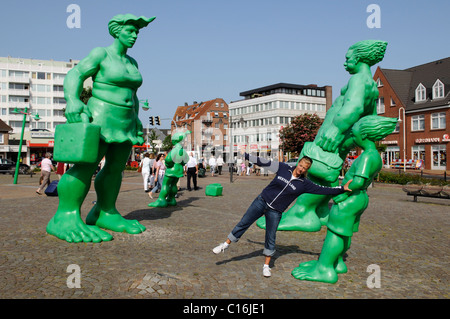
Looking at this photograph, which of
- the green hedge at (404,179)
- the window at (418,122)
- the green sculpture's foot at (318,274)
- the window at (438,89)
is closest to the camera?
the green sculpture's foot at (318,274)

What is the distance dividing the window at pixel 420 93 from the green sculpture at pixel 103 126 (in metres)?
37.0

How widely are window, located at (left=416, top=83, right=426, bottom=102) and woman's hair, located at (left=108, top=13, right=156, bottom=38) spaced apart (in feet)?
121

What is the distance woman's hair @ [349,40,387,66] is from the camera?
216 inches

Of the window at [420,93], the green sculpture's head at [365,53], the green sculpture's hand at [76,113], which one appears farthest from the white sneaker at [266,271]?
the window at [420,93]

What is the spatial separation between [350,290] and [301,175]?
1267 millimetres

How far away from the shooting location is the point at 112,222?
19.2 ft

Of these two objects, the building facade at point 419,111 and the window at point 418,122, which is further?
the window at point 418,122

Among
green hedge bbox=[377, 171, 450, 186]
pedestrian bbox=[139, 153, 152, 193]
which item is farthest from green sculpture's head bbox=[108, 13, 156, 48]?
green hedge bbox=[377, 171, 450, 186]

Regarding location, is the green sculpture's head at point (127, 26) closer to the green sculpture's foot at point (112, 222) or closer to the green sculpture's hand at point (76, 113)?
the green sculpture's hand at point (76, 113)

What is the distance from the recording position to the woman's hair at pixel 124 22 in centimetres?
559

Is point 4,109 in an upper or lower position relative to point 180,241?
upper
